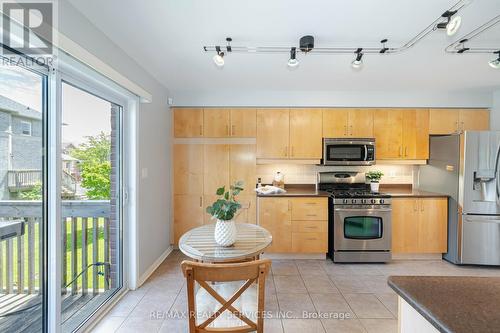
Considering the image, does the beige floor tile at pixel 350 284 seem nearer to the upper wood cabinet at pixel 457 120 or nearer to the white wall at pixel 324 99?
the white wall at pixel 324 99

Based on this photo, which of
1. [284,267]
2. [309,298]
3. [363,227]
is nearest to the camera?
[309,298]

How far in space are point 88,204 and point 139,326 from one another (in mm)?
1183

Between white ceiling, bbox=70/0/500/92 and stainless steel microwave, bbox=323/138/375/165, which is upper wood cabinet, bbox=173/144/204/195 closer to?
white ceiling, bbox=70/0/500/92

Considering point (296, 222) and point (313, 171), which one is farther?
point (313, 171)

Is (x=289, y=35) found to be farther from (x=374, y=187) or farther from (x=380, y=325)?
(x=374, y=187)

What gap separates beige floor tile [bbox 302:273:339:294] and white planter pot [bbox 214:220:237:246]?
145 centimetres

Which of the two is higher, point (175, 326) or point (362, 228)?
point (362, 228)

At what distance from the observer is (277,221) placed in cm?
359

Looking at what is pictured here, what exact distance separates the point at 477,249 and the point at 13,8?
5.19m

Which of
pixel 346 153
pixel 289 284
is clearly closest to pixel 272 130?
pixel 346 153

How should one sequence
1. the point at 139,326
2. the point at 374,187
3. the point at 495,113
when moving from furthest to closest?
1. the point at 374,187
2. the point at 495,113
3. the point at 139,326

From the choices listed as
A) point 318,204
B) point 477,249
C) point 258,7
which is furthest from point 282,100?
point 477,249

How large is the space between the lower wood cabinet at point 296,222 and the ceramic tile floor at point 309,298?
0.75 ft

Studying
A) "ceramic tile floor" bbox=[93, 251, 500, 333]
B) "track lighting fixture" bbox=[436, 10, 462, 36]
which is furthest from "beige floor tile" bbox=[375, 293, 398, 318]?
"track lighting fixture" bbox=[436, 10, 462, 36]
